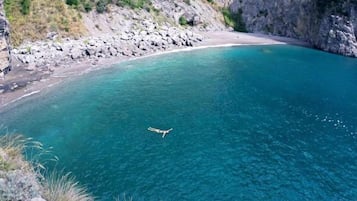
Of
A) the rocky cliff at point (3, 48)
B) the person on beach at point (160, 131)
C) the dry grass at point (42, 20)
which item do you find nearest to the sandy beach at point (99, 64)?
the rocky cliff at point (3, 48)

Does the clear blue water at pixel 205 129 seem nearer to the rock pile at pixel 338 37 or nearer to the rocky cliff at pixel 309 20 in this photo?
the rock pile at pixel 338 37

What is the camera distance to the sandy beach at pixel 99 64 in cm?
4393

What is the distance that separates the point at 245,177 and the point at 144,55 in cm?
4011

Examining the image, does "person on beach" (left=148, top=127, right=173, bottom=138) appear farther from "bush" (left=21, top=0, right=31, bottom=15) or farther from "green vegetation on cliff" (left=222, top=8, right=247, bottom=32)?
"green vegetation on cliff" (left=222, top=8, right=247, bottom=32)

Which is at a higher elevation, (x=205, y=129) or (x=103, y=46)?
(x=103, y=46)

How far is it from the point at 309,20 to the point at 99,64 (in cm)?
4536

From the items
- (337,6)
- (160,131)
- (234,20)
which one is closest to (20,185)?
(160,131)

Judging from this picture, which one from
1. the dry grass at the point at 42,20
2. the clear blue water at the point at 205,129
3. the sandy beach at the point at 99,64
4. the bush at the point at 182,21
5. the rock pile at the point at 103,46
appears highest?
the dry grass at the point at 42,20

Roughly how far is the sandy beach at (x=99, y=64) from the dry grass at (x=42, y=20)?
7737mm

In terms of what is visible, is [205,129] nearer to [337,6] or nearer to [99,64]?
[99,64]

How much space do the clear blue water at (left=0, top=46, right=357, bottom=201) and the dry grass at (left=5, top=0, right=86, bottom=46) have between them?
11.3m

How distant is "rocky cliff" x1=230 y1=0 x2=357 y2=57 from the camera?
6988 centimetres

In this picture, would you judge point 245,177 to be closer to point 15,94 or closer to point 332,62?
point 15,94

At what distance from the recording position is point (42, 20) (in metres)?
58.9
